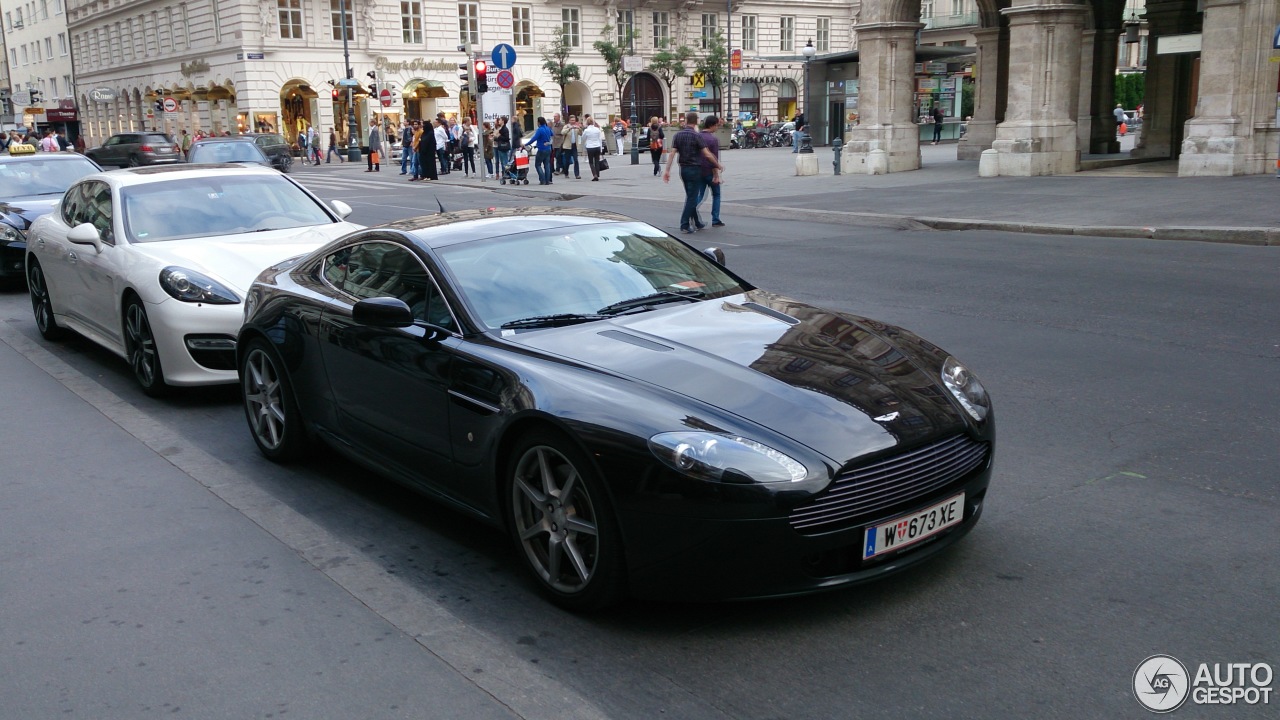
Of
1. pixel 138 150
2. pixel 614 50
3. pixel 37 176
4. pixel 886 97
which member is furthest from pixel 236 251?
pixel 614 50

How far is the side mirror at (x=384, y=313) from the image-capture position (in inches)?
187

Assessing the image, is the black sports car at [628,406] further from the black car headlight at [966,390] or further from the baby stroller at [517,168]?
the baby stroller at [517,168]

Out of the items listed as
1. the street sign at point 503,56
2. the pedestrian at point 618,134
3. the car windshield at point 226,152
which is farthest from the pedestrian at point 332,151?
the street sign at point 503,56

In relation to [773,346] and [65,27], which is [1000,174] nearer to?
[773,346]

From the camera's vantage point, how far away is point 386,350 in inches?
196

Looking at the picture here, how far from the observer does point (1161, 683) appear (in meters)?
3.37

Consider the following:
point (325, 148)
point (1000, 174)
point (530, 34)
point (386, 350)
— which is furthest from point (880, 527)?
point (530, 34)

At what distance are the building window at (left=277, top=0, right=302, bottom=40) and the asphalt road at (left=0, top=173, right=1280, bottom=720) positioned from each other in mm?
50036

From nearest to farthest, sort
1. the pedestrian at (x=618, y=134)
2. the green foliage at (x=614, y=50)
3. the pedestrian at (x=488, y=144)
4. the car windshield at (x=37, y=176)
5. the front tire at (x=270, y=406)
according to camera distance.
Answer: the front tire at (x=270, y=406)
the car windshield at (x=37, y=176)
the pedestrian at (x=488, y=144)
the pedestrian at (x=618, y=134)
the green foliage at (x=614, y=50)

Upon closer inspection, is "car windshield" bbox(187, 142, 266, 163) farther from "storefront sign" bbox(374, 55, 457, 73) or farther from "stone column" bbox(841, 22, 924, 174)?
"storefront sign" bbox(374, 55, 457, 73)

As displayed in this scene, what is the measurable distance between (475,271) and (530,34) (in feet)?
192

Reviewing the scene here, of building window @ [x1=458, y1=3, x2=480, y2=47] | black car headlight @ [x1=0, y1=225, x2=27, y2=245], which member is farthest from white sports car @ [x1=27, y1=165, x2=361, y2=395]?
building window @ [x1=458, y1=3, x2=480, y2=47]

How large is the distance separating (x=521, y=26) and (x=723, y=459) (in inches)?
2364

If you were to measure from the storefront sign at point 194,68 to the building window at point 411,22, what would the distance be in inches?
400
